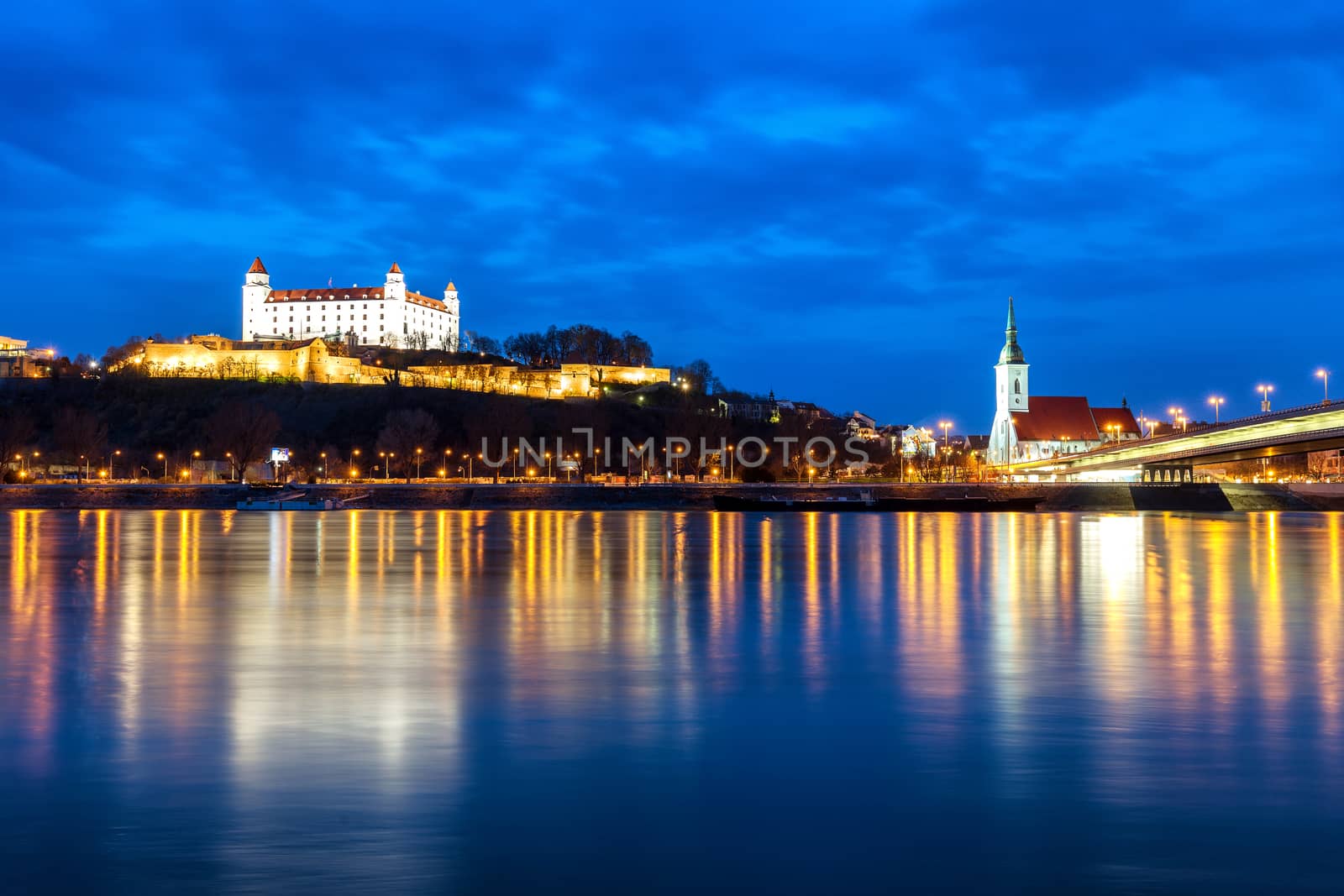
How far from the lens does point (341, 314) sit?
543 ft

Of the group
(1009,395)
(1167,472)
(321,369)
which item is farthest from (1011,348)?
(321,369)

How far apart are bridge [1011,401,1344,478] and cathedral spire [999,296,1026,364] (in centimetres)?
4028

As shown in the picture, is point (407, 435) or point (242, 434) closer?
point (242, 434)

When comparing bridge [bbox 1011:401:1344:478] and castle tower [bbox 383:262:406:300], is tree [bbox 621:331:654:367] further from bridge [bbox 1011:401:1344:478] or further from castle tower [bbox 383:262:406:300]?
bridge [bbox 1011:401:1344:478]

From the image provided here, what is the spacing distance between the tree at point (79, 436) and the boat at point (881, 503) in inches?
2228

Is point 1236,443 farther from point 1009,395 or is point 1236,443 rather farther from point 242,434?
point 242,434

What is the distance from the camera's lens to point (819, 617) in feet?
60.0

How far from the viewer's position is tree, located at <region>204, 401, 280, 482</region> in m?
99.2

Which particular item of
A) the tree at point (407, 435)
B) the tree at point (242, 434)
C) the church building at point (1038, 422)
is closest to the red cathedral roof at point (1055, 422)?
Answer: the church building at point (1038, 422)

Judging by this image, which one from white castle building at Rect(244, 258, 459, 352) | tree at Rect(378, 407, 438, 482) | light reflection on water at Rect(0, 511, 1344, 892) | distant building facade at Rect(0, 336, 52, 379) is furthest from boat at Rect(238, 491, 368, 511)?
white castle building at Rect(244, 258, 459, 352)

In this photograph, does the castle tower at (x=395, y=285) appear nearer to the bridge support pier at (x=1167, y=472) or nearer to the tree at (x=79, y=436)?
the tree at (x=79, y=436)

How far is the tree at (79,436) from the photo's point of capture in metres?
96.8

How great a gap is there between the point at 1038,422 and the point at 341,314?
3876 inches

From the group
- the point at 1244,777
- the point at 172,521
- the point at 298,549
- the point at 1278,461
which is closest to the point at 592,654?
the point at 1244,777
